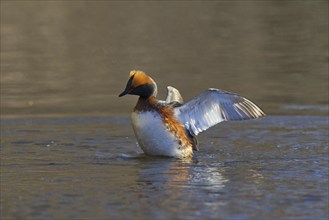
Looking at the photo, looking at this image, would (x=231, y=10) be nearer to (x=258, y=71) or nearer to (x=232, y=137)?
(x=258, y=71)

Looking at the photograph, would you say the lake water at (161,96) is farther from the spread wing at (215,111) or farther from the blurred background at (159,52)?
the spread wing at (215,111)

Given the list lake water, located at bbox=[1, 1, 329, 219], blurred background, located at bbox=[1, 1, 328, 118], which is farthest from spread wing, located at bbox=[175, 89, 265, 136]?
blurred background, located at bbox=[1, 1, 328, 118]

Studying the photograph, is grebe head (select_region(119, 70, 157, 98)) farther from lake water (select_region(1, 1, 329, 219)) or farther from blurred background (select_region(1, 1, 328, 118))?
blurred background (select_region(1, 1, 328, 118))

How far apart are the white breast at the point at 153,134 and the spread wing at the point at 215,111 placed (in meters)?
0.37

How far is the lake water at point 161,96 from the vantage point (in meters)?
9.28

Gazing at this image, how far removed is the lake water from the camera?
9.28m

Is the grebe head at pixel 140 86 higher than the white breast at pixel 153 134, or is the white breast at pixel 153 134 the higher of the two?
the grebe head at pixel 140 86

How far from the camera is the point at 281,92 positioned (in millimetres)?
16703

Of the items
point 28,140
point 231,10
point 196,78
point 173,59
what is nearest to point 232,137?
point 28,140

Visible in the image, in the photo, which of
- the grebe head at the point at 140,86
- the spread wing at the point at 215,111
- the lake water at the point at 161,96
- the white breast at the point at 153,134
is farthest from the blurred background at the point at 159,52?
the white breast at the point at 153,134

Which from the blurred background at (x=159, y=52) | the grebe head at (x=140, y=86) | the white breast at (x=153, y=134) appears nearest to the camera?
the white breast at (x=153, y=134)

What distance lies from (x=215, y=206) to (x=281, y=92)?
7.99 metres

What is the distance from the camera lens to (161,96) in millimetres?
17281

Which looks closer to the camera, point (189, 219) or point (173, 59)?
point (189, 219)
